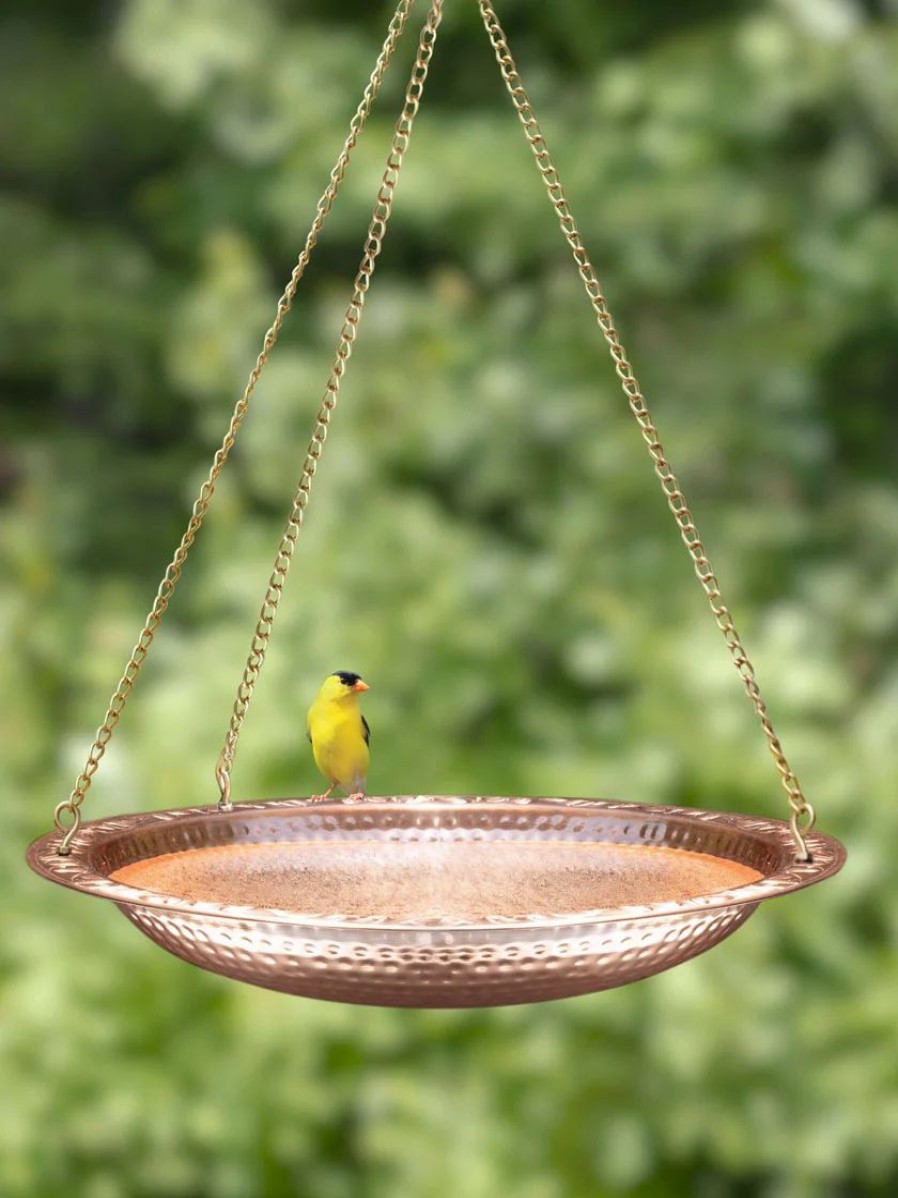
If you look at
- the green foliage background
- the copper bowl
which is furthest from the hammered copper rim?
the green foliage background

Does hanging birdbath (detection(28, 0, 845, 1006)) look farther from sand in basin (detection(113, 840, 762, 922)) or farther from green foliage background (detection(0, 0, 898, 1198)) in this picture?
green foliage background (detection(0, 0, 898, 1198))

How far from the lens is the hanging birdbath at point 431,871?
1142mm

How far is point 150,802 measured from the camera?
3.43m

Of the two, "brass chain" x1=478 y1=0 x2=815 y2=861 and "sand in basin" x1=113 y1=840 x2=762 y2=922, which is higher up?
"brass chain" x1=478 y1=0 x2=815 y2=861

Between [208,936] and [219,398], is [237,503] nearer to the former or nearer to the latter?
[219,398]

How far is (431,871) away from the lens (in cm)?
163

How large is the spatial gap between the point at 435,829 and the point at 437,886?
0.22ft

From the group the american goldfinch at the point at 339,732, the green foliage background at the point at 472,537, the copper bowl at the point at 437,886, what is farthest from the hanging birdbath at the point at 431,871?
the green foliage background at the point at 472,537

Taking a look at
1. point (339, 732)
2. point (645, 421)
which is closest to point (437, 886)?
point (339, 732)

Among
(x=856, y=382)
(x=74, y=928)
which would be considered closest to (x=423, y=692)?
(x=74, y=928)

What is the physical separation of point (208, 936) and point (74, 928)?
7.62 ft

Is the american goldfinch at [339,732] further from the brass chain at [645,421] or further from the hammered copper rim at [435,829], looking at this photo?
the brass chain at [645,421]

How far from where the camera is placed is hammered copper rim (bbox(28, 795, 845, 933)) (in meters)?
1.36

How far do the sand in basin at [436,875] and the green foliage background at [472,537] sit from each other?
64.2 inches
